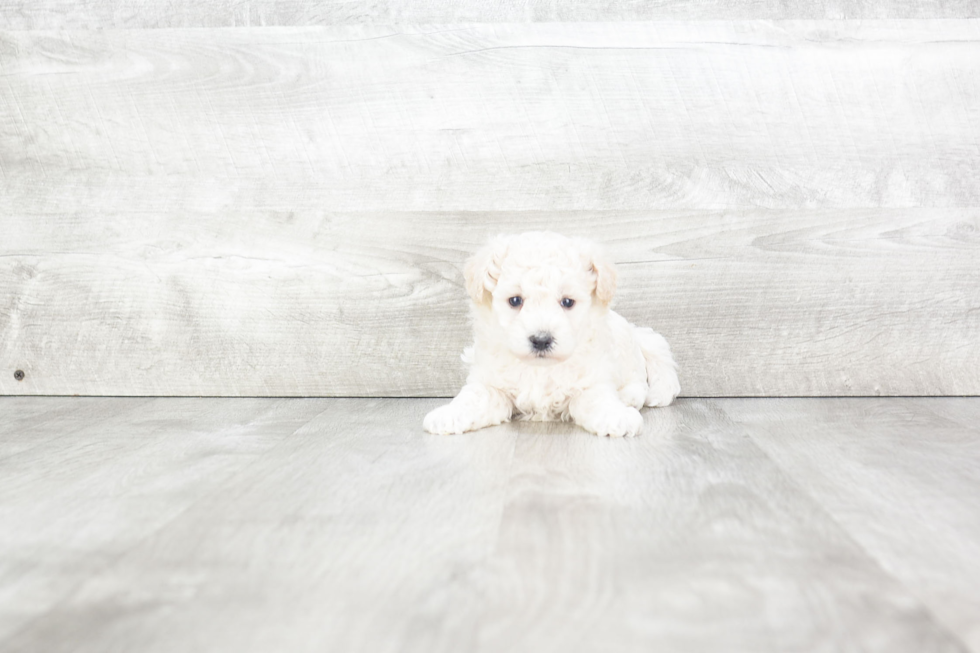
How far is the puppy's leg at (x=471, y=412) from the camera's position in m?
1.51

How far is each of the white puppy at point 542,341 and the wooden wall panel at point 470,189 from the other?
1.18 ft

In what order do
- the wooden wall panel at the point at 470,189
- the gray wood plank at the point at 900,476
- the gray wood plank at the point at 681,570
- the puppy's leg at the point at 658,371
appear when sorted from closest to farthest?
1. the gray wood plank at the point at 681,570
2. the gray wood plank at the point at 900,476
3. the puppy's leg at the point at 658,371
4. the wooden wall panel at the point at 470,189

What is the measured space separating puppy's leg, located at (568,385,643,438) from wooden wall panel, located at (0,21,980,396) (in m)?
0.43

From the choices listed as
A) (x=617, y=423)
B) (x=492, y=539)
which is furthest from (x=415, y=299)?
(x=492, y=539)

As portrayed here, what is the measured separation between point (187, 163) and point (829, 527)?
167 cm

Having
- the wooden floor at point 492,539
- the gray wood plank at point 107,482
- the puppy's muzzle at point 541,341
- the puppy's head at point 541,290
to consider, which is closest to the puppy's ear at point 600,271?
the puppy's head at point 541,290

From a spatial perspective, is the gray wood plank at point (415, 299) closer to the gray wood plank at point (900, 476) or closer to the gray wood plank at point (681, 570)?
the gray wood plank at point (900, 476)

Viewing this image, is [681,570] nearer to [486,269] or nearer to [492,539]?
[492,539]

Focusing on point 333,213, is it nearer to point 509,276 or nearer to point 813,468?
point 509,276

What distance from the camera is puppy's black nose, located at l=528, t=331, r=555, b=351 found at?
1457 millimetres

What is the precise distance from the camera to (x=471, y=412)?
154 centimetres

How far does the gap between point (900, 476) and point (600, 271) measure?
0.62 metres

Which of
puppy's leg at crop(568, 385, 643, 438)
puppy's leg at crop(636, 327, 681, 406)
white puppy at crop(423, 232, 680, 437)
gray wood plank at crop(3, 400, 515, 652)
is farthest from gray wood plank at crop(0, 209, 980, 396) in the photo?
gray wood plank at crop(3, 400, 515, 652)

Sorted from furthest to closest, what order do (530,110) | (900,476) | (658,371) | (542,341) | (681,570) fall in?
(530,110), (658,371), (542,341), (900,476), (681,570)
